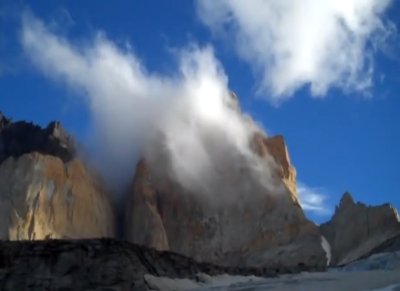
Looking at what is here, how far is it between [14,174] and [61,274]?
21.1 meters

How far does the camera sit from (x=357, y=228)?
132 feet

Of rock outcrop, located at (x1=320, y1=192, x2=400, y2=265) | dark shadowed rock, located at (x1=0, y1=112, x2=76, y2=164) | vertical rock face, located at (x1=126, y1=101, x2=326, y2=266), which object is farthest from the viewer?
dark shadowed rock, located at (x1=0, y1=112, x2=76, y2=164)

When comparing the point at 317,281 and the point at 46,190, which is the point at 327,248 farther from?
the point at 317,281

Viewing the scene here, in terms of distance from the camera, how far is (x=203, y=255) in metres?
42.8

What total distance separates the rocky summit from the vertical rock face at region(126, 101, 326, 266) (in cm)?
6

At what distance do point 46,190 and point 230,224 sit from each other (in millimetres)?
10627

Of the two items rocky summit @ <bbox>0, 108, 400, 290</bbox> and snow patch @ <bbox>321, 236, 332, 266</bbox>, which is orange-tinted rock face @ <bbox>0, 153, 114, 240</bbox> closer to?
rocky summit @ <bbox>0, 108, 400, 290</bbox>

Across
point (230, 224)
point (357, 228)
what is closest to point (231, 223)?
point (230, 224)

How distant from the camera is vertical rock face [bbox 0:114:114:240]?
40344 mm

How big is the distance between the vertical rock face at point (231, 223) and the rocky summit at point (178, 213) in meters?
0.06

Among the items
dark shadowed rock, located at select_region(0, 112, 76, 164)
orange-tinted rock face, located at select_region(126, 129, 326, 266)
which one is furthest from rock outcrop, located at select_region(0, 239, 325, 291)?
dark shadowed rock, located at select_region(0, 112, 76, 164)

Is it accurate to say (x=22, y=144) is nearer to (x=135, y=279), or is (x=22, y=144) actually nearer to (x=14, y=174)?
(x=14, y=174)

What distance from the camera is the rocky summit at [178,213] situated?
39.8 metres

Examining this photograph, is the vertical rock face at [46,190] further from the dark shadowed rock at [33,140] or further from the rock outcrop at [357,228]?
the rock outcrop at [357,228]
